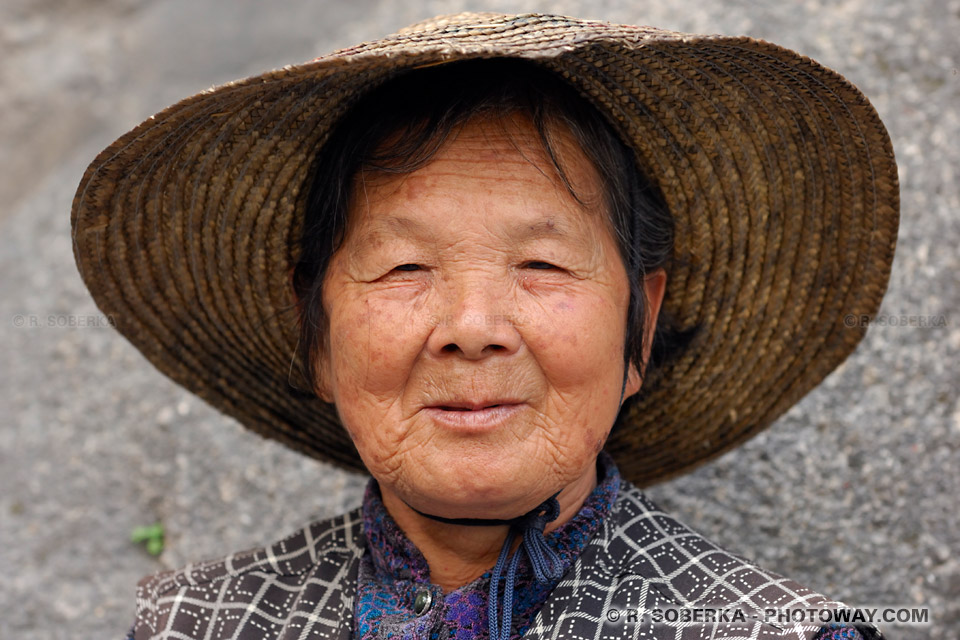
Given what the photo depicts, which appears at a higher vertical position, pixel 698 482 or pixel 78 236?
pixel 78 236

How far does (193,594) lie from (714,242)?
124cm

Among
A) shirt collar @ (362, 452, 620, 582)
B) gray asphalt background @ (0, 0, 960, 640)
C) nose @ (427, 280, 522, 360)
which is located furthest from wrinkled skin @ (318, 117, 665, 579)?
gray asphalt background @ (0, 0, 960, 640)

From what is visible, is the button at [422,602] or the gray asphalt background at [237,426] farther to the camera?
the gray asphalt background at [237,426]

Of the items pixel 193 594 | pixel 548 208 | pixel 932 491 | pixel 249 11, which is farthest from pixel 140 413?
pixel 932 491

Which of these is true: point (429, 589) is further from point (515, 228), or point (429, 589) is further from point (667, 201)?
point (667, 201)

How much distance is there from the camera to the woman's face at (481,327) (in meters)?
1.53

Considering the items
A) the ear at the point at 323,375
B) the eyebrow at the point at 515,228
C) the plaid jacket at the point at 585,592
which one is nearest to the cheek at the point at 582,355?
the eyebrow at the point at 515,228

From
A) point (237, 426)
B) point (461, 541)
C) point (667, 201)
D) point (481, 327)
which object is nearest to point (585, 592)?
point (461, 541)

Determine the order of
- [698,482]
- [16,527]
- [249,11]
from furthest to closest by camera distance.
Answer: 1. [249,11]
2. [16,527]
3. [698,482]

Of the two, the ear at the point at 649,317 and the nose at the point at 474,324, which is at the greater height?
the nose at the point at 474,324

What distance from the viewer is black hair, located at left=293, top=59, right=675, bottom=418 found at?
162 cm

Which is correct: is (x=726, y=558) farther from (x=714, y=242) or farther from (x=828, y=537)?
(x=828, y=537)

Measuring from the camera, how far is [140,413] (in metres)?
2.99

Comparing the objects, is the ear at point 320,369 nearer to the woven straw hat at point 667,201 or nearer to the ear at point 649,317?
the woven straw hat at point 667,201
